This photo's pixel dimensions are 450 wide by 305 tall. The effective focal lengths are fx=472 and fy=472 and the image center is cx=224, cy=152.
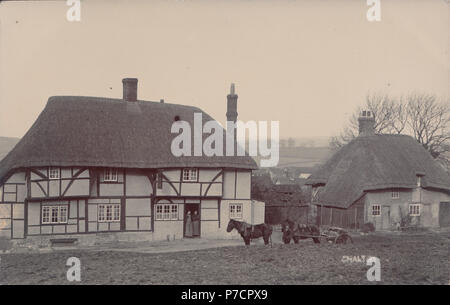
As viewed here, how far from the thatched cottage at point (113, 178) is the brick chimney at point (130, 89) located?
0.05 m

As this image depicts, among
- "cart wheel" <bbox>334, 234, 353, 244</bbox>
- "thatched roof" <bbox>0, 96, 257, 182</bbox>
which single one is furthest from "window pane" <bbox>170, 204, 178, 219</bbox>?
"cart wheel" <bbox>334, 234, 353, 244</bbox>

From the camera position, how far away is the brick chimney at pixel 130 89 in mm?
25094

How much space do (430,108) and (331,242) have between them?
54.3 feet

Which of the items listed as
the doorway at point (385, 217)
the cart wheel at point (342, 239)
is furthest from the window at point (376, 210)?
the cart wheel at point (342, 239)

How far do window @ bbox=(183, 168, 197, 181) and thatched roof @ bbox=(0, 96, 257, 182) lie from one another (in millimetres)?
471

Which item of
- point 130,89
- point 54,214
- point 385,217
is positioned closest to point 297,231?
point 385,217

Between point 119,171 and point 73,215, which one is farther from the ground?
point 119,171

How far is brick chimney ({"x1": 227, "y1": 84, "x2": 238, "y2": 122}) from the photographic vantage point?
2553 centimetres

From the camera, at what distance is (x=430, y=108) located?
104 ft

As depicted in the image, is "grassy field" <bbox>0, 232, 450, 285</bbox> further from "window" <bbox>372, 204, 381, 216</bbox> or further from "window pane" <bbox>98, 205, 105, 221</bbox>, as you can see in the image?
"window" <bbox>372, 204, 381, 216</bbox>

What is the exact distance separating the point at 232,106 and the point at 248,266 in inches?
487
